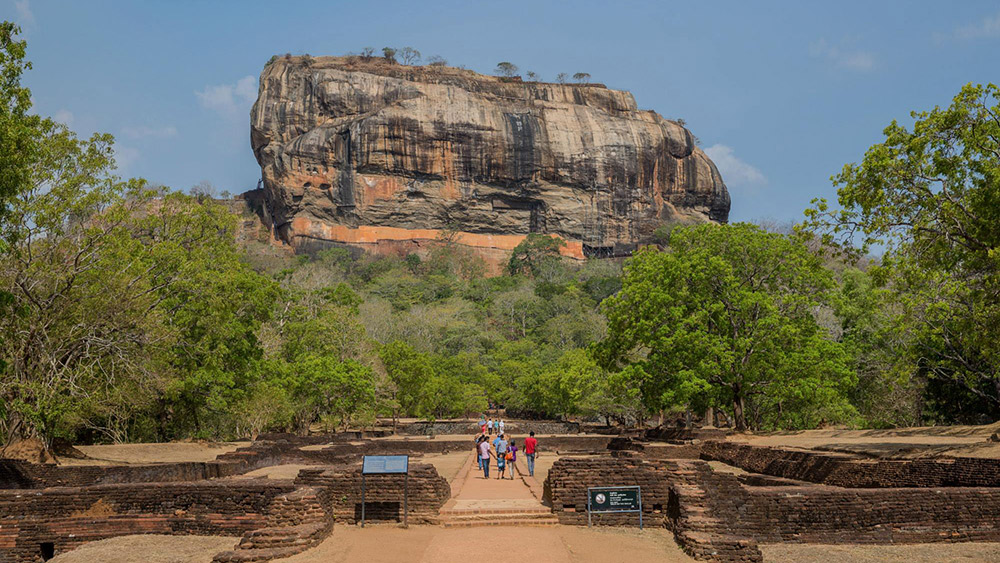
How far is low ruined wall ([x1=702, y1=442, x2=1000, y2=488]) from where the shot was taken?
12.1 meters

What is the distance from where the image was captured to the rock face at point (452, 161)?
96312 millimetres

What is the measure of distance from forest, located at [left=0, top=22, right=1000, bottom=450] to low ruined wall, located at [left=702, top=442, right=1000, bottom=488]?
3603 mm

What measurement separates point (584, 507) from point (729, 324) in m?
16.1

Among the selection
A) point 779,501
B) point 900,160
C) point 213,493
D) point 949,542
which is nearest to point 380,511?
point 213,493

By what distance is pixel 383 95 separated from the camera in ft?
325

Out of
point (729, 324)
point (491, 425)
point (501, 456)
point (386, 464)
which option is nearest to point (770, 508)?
point (386, 464)

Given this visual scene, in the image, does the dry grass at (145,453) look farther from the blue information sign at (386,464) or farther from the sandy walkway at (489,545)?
the sandy walkway at (489,545)

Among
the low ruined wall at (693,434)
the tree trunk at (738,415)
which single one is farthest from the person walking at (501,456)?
the tree trunk at (738,415)

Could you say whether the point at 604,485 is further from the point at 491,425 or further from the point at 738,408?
the point at 491,425

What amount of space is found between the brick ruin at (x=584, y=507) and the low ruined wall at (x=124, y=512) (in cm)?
2

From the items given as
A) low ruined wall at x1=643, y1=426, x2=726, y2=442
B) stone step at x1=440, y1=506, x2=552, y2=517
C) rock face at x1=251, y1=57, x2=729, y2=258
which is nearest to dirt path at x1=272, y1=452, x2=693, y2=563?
stone step at x1=440, y1=506, x2=552, y2=517

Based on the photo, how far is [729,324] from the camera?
26.0 m

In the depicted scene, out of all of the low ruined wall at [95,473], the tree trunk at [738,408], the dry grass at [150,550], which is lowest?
the dry grass at [150,550]

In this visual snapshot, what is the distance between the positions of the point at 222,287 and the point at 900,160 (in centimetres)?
2172
